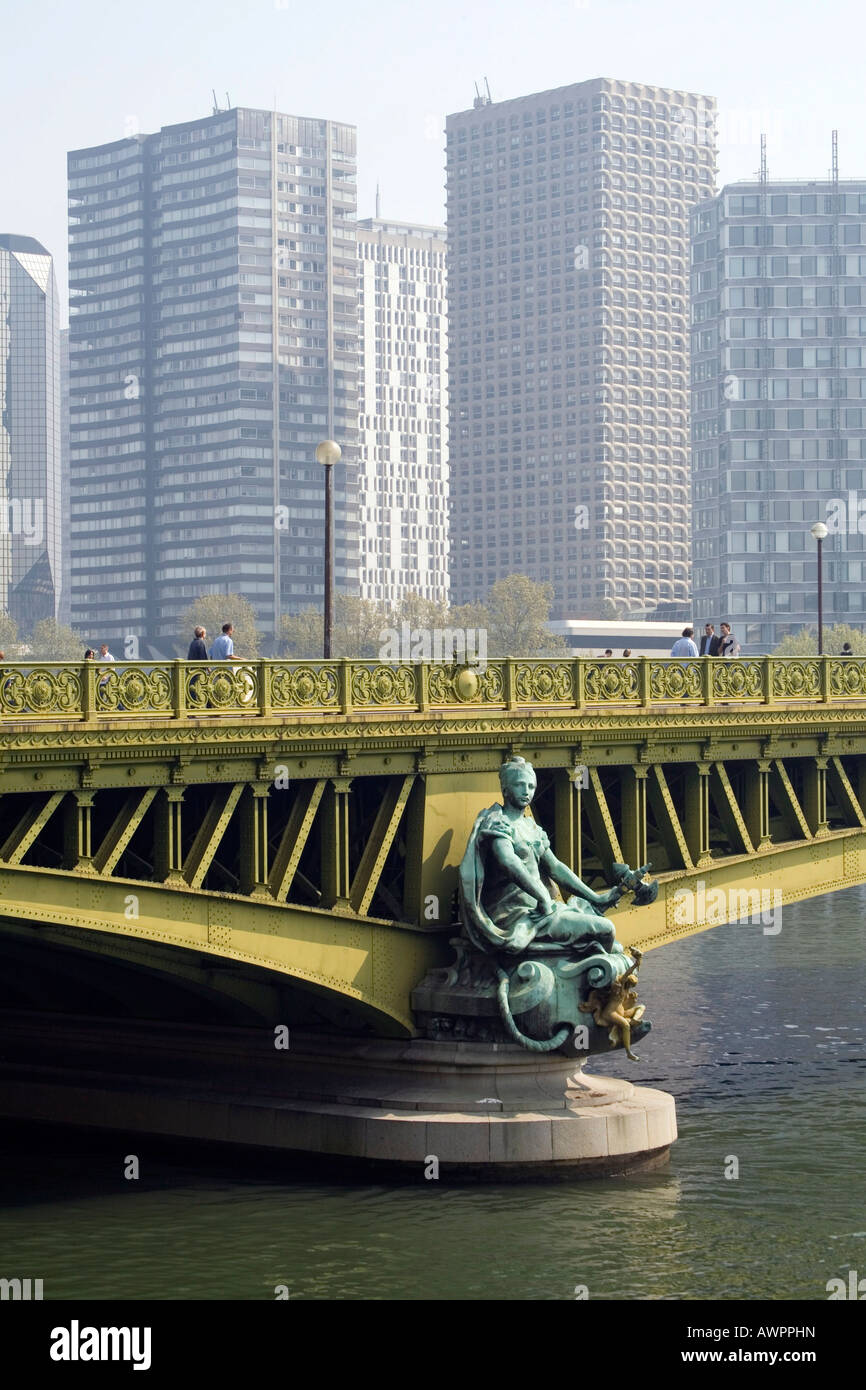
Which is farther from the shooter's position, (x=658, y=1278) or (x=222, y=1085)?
(x=222, y=1085)

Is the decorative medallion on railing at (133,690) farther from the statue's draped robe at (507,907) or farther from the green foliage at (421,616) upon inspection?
the green foliage at (421,616)

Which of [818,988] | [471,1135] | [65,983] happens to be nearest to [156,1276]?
[471,1135]

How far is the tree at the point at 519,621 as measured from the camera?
17688cm

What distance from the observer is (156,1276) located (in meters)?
28.9

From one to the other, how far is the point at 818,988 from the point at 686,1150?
19.5 meters

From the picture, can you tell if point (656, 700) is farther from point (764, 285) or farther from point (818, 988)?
point (764, 285)

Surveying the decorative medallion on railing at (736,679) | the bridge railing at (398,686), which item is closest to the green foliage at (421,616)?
the bridge railing at (398,686)

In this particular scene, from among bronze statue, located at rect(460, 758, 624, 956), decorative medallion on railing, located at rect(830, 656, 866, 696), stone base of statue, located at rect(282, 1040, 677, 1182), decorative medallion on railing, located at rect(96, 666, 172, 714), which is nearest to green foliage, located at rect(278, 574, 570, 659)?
decorative medallion on railing, located at rect(830, 656, 866, 696)

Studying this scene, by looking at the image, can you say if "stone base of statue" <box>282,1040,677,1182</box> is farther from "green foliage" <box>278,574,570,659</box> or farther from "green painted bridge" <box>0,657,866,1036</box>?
"green foliage" <box>278,574,570,659</box>

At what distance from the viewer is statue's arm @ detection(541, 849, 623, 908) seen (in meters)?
34.6

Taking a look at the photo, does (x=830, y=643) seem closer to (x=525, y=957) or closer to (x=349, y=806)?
(x=349, y=806)

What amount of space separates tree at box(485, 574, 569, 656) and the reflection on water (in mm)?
135441

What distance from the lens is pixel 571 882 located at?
34625 millimetres

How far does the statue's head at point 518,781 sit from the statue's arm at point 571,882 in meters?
1.06
